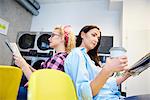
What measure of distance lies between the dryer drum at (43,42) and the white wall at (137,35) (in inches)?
57.2

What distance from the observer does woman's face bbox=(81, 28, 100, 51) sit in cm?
122

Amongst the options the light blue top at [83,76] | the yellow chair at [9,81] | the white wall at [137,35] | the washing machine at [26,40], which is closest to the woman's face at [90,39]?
the light blue top at [83,76]

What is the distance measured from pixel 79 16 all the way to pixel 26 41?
4.33 ft

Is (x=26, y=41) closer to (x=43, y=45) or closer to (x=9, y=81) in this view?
(x=43, y=45)

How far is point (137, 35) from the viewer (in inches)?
110

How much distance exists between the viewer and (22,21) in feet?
12.9

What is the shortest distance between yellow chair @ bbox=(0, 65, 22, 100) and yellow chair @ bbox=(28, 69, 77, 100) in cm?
56

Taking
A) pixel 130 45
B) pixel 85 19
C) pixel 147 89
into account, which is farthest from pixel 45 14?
pixel 147 89

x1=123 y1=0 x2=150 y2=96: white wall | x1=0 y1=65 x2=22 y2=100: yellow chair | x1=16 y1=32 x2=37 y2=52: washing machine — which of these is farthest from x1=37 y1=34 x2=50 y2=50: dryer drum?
x1=0 y1=65 x2=22 y2=100: yellow chair

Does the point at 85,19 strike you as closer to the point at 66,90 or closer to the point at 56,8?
the point at 56,8

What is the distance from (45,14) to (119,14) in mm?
1731

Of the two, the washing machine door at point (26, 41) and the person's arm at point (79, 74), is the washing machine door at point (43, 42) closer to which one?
the washing machine door at point (26, 41)

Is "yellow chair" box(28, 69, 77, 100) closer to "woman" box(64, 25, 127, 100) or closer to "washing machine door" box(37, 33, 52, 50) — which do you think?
"woman" box(64, 25, 127, 100)

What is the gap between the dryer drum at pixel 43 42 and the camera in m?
3.34
